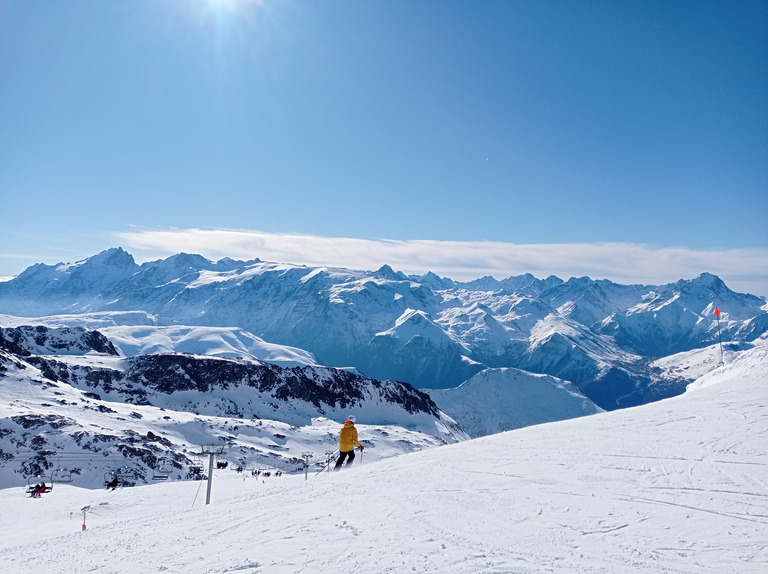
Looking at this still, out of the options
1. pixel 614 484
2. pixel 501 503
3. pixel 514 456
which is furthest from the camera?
pixel 514 456

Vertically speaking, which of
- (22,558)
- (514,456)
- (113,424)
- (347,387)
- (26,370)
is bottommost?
(347,387)

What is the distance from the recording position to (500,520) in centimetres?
1107

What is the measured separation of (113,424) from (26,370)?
1278 inches

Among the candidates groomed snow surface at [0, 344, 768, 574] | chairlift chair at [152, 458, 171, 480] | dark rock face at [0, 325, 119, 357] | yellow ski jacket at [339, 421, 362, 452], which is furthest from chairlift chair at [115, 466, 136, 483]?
dark rock face at [0, 325, 119, 357]

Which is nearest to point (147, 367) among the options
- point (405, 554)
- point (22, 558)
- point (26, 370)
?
point (26, 370)

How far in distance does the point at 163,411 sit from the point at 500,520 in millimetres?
120022

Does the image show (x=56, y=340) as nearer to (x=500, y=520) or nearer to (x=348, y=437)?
(x=348, y=437)

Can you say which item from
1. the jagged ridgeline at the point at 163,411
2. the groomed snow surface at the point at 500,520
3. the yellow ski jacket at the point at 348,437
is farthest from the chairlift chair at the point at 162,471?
the yellow ski jacket at the point at 348,437

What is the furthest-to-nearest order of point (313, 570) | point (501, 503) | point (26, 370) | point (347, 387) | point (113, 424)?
point (347, 387)
point (26, 370)
point (113, 424)
point (501, 503)
point (313, 570)

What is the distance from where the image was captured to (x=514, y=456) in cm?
1845

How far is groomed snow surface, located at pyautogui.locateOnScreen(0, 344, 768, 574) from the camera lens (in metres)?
9.03

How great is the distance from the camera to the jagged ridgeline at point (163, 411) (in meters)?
70.6

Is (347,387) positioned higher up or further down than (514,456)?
further down

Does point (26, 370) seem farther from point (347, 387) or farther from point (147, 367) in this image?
point (347, 387)
